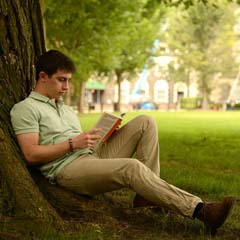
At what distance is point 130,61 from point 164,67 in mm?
16321

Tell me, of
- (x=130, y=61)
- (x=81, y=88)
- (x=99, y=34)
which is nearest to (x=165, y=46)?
(x=130, y=61)

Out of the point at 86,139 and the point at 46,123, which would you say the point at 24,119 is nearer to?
the point at 46,123

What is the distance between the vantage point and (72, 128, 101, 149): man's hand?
4039 mm

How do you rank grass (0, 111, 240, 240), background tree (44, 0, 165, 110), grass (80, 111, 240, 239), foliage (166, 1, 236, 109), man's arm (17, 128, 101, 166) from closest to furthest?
grass (0, 111, 240, 240) < man's arm (17, 128, 101, 166) < grass (80, 111, 240, 239) < background tree (44, 0, 165, 110) < foliage (166, 1, 236, 109)

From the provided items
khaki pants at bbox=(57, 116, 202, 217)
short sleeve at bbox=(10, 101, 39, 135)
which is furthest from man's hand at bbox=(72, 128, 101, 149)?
short sleeve at bbox=(10, 101, 39, 135)

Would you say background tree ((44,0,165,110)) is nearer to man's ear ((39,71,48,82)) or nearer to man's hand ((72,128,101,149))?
man's ear ((39,71,48,82))

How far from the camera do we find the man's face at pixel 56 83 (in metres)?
4.25

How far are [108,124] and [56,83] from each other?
53cm

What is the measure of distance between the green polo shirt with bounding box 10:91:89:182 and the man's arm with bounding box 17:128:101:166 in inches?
2.4

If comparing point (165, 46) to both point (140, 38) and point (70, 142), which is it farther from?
point (70, 142)

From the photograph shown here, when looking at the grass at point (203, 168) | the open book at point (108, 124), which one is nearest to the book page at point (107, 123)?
the open book at point (108, 124)

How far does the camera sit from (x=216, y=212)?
3975 millimetres

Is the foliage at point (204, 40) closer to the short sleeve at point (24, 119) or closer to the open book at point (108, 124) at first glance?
the open book at point (108, 124)

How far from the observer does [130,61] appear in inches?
1986
